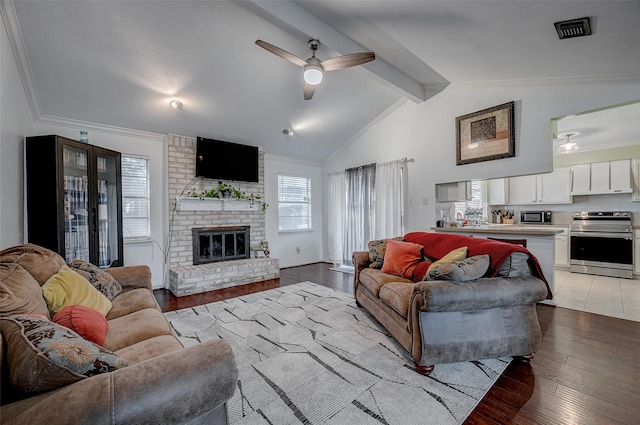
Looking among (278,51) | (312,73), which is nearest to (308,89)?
(312,73)

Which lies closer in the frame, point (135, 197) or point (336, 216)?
point (135, 197)

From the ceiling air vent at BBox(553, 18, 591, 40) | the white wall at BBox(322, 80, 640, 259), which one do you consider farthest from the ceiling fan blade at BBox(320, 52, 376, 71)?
the white wall at BBox(322, 80, 640, 259)

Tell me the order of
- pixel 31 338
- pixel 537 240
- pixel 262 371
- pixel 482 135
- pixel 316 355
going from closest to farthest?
pixel 31 338, pixel 262 371, pixel 316 355, pixel 537 240, pixel 482 135

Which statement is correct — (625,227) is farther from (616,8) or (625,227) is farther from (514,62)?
(616,8)

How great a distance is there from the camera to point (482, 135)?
379cm

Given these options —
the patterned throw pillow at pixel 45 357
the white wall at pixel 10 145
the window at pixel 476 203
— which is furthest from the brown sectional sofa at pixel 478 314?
the white wall at pixel 10 145

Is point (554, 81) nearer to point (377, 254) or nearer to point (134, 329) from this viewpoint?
point (377, 254)

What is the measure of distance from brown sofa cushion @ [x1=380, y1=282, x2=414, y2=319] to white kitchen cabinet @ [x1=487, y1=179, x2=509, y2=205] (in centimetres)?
455

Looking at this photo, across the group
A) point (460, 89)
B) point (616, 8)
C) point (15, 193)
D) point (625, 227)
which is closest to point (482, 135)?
point (460, 89)

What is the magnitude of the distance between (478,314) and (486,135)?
279 cm

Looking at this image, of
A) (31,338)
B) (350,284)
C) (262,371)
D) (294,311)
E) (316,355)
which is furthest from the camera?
(350,284)

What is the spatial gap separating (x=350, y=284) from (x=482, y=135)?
116 inches

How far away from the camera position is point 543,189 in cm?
549

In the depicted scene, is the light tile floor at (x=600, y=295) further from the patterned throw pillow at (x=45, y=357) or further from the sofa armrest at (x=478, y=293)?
the patterned throw pillow at (x=45, y=357)
